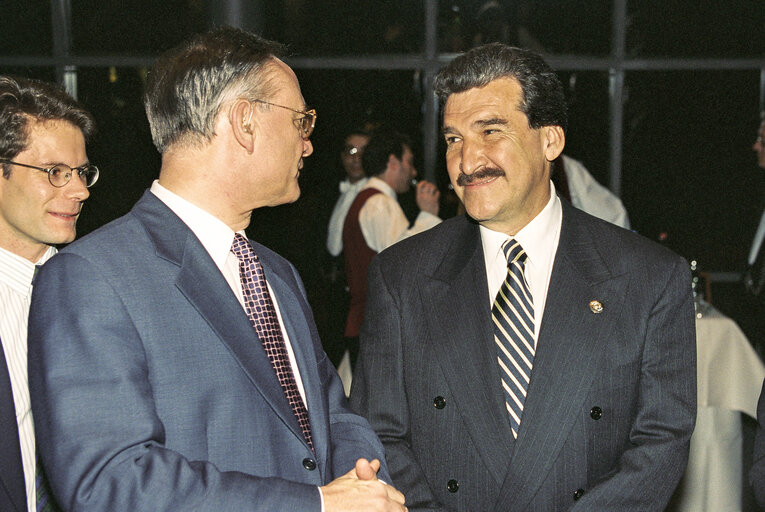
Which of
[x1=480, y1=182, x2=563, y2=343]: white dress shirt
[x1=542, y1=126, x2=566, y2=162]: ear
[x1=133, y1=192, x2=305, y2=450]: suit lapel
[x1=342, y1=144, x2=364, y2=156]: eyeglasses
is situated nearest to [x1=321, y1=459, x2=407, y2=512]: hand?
[x1=133, y1=192, x2=305, y2=450]: suit lapel

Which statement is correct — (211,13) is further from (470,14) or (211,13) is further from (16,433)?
(16,433)

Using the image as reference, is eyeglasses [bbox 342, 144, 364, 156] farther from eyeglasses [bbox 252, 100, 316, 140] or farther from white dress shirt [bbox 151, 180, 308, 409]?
white dress shirt [bbox 151, 180, 308, 409]

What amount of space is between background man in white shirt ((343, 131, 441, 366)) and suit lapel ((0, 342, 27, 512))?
305cm

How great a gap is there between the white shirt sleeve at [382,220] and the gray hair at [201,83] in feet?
10.2

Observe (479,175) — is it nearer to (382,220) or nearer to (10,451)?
(10,451)

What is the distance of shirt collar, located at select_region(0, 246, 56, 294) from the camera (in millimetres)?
1930

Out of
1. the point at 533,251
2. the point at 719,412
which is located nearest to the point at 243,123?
the point at 533,251

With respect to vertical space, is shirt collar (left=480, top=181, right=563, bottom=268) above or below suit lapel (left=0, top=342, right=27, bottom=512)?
above

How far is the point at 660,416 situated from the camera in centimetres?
184

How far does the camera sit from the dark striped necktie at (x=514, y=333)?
190cm

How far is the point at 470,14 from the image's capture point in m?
6.87

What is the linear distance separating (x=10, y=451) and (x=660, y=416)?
1436mm

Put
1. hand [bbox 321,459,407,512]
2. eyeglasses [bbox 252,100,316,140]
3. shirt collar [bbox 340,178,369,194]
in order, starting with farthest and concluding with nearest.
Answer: shirt collar [bbox 340,178,369,194] < eyeglasses [bbox 252,100,316,140] < hand [bbox 321,459,407,512]

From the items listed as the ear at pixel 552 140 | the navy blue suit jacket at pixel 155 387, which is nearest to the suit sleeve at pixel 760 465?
the ear at pixel 552 140
